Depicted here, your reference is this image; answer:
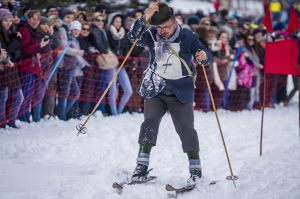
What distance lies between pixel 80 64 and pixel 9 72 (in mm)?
1502

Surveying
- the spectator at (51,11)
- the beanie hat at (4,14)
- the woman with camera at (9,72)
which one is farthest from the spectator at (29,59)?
the spectator at (51,11)

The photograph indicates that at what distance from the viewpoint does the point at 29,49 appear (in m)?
7.81

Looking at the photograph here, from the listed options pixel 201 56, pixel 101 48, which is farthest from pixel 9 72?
pixel 201 56

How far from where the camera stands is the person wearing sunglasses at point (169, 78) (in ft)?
17.2

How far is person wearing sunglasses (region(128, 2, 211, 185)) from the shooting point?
523 centimetres

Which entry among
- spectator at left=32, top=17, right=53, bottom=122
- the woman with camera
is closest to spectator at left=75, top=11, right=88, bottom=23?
spectator at left=32, top=17, right=53, bottom=122

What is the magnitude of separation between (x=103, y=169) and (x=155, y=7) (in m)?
2.02

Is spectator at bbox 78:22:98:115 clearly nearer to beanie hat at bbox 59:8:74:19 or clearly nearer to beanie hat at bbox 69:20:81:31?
beanie hat at bbox 69:20:81:31

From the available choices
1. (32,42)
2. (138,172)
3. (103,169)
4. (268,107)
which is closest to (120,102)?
(32,42)

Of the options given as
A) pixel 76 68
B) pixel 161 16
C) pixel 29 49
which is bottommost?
pixel 76 68

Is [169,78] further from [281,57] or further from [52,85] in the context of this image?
[52,85]

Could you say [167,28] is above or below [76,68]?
above

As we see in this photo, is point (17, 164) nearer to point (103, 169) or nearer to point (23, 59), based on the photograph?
point (103, 169)

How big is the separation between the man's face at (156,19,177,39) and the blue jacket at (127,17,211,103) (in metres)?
0.09
